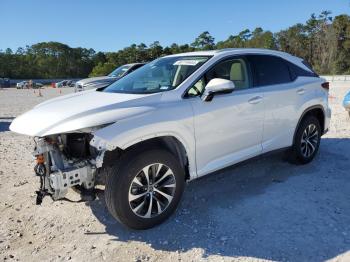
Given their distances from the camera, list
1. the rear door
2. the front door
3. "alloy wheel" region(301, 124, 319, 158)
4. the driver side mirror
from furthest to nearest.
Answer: "alloy wheel" region(301, 124, 319, 158)
the rear door
the front door
the driver side mirror

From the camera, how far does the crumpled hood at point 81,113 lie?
138 inches

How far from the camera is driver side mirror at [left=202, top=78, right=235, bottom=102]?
405 centimetres

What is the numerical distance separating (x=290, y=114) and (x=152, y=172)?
2.51 meters

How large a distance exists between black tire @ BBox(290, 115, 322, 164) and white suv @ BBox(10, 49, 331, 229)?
1.23 feet

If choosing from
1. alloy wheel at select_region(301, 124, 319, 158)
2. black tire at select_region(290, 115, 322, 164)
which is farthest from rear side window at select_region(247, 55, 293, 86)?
alloy wheel at select_region(301, 124, 319, 158)

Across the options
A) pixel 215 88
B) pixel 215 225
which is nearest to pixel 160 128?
pixel 215 88

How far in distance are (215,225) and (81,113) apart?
5.99 ft

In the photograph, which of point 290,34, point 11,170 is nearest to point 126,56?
point 290,34

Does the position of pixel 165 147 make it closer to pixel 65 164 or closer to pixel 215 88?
pixel 215 88

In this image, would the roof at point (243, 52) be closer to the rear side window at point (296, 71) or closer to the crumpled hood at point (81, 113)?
the rear side window at point (296, 71)

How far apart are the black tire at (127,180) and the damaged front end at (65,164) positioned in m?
0.24

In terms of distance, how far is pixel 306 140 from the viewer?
5.81 meters

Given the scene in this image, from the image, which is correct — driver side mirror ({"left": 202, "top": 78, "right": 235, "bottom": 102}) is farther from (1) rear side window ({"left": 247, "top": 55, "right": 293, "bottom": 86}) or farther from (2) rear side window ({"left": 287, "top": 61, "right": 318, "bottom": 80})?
(2) rear side window ({"left": 287, "top": 61, "right": 318, "bottom": 80})

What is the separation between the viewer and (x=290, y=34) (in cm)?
8088
